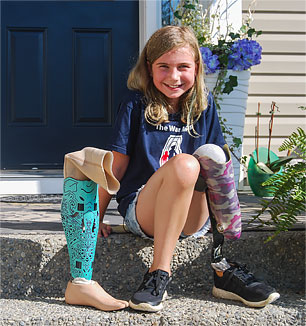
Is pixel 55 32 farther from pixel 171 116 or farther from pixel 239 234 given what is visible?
pixel 239 234

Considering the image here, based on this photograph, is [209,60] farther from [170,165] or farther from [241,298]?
[241,298]

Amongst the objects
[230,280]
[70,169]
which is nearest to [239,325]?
[230,280]

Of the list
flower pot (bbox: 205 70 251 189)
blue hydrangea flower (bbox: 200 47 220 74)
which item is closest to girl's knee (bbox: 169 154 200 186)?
blue hydrangea flower (bbox: 200 47 220 74)

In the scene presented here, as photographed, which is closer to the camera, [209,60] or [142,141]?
[142,141]

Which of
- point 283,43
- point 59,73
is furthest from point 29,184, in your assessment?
point 283,43

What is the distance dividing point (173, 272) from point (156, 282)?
0.27m

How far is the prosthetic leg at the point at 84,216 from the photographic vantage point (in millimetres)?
1856

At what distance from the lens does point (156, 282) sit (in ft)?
6.30

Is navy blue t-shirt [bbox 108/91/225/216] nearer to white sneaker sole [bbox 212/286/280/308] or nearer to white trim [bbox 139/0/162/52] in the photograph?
white sneaker sole [bbox 212/286/280/308]

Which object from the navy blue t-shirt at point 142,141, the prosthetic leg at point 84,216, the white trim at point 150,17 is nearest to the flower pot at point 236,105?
the white trim at point 150,17

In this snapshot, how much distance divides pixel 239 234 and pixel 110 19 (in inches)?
90.8

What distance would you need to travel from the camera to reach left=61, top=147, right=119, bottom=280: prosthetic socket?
1848mm

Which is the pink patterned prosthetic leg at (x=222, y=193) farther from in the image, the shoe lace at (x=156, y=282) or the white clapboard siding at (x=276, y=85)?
the white clapboard siding at (x=276, y=85)

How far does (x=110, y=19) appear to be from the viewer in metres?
3.93
